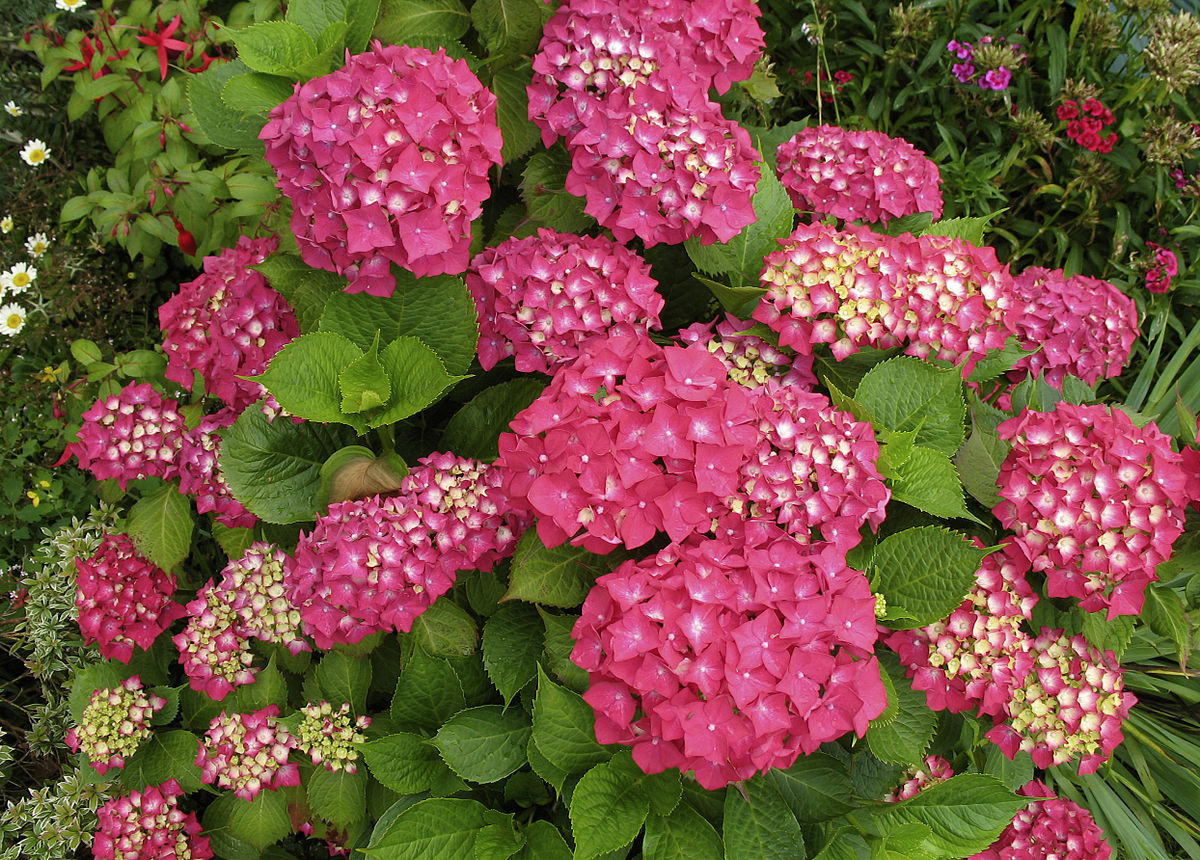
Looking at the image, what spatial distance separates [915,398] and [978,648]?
0.48 m

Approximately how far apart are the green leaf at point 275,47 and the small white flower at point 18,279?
220 centimetres

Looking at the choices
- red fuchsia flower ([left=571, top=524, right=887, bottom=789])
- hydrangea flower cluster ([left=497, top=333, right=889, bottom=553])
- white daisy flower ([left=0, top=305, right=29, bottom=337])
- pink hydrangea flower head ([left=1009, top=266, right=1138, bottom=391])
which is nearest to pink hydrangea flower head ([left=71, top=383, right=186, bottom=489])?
hydrangea flower cluster ([left=497, top=333, right=889, bottom=553])

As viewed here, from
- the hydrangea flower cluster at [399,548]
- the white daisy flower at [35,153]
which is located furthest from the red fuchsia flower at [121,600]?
the white daisy flower at [35,153]

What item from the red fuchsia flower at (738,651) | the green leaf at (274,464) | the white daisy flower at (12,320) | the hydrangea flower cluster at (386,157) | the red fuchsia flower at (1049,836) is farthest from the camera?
the white daisy flower at (12,320)

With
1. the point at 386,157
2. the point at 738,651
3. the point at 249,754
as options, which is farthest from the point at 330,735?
the point at 386,157

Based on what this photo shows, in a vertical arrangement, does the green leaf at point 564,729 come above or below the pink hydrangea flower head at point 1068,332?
below

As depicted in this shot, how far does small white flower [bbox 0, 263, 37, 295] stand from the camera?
329 centimetres

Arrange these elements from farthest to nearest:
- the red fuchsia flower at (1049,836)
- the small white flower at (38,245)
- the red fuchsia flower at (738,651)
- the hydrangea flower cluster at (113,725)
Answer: the small white flower at (38,245) → the hydrangea flower cluster at (113,725) → the red fuchsia flower at (1049,836) → the red fuchsia flower at (738,651)

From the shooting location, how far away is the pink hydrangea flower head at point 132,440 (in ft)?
6.90

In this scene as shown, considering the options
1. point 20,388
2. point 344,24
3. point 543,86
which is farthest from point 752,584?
point 20,388

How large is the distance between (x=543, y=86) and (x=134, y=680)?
179cm

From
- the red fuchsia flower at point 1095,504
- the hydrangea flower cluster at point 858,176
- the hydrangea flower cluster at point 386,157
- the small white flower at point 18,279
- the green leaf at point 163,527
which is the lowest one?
the small white flower at point 18,279

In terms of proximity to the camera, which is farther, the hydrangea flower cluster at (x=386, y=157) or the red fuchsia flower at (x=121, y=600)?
the red fuchsia flower at (x=121, y=600)

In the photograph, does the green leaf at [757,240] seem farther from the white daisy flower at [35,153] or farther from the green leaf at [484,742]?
the white daisy flower at [35,153]
